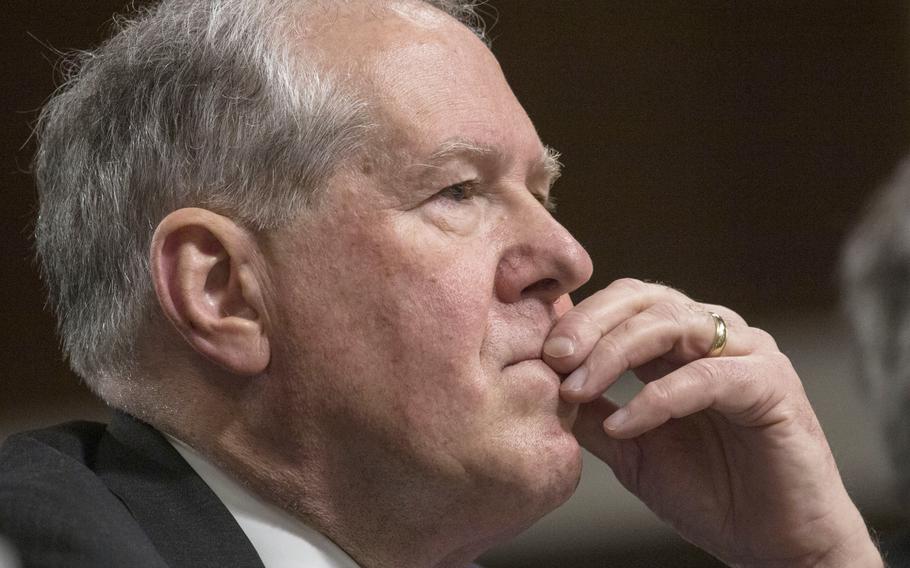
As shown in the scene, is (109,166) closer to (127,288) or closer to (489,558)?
(127,288)

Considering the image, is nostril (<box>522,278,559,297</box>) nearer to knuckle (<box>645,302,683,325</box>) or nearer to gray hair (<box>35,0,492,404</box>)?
knuckle (<box>645,302,683,325</box>)

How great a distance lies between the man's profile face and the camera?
1638 millimetres

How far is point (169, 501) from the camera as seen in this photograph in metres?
1.66

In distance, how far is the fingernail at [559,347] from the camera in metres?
1.71

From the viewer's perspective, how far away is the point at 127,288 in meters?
1.81

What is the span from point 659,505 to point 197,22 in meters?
1.14

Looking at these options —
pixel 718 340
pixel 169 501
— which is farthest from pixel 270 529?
pixel 718 340

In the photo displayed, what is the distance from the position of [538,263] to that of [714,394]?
1.21 feet

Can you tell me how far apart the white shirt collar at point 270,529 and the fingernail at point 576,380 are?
41 centimetres

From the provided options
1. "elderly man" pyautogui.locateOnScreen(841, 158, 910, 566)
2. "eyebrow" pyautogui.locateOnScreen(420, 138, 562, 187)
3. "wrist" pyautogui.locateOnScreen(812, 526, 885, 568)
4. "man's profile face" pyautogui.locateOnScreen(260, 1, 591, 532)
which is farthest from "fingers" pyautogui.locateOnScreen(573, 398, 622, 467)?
"elderly man" pyautogui.locateOnScreen(841, 158, 910, 566)

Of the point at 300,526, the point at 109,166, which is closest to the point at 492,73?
the point at 109,166

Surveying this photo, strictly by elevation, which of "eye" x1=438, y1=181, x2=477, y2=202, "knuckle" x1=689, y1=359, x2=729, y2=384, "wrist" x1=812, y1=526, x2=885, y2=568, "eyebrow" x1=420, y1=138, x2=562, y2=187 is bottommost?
"wrist" x1=812, y1=526, x2=885, y2=568

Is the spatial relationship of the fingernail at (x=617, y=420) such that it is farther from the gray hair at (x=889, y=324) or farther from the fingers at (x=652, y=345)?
the gray hair at (x=889, y=324)

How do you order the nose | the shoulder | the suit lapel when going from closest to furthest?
the shoulder → the suit lapel → the nose
